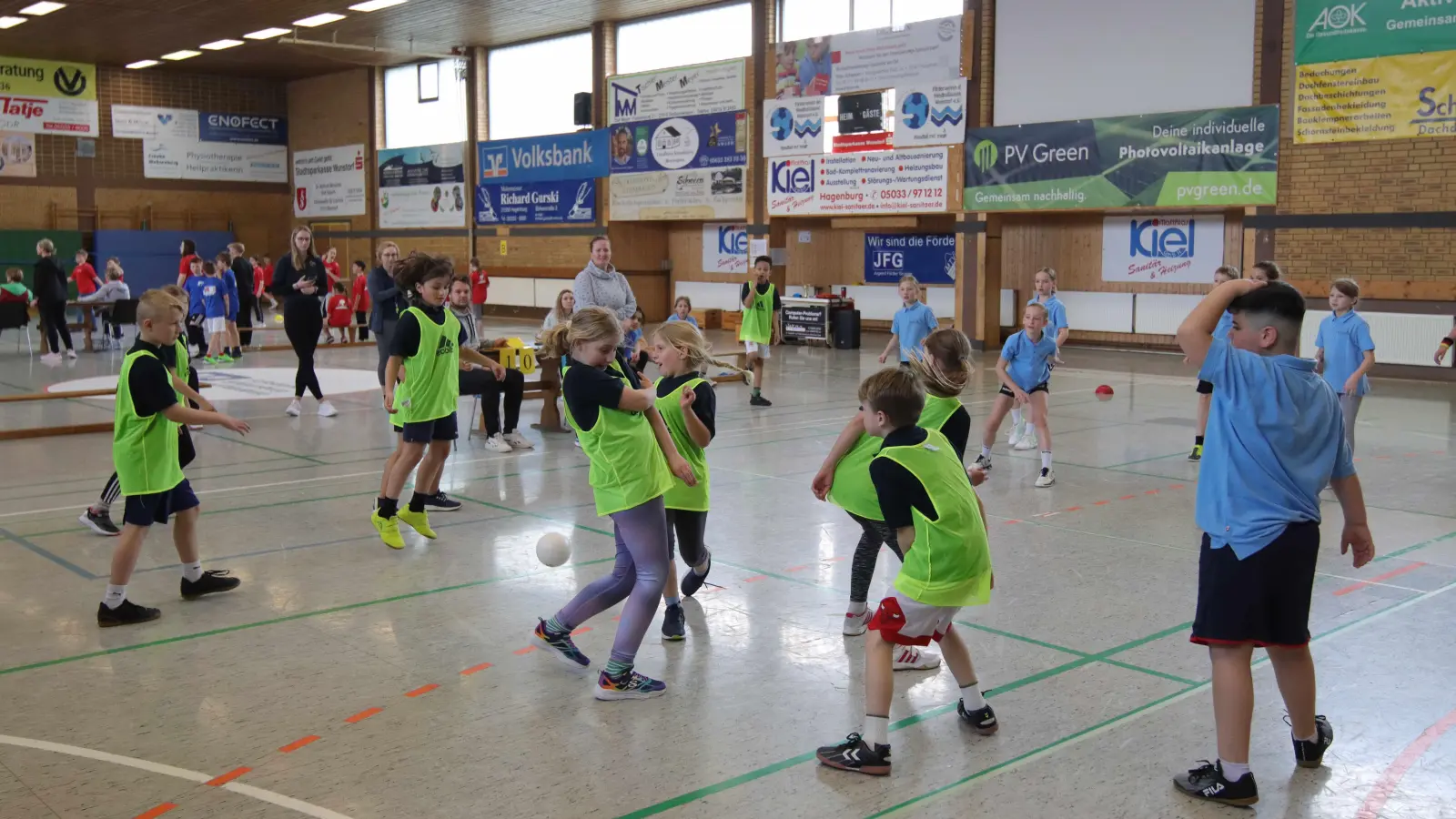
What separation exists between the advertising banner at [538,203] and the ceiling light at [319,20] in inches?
249

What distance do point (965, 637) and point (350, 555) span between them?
3749 millimetres

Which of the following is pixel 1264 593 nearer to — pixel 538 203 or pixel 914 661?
pixel 914 661

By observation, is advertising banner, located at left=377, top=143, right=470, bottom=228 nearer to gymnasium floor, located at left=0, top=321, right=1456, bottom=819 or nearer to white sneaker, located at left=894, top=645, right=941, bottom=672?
gymnasium floor, located at left=0, top=321, right=1456, bottom=819

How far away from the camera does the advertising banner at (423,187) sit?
113 feet

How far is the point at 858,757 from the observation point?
4.12 metres

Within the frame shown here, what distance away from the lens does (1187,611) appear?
6129mm

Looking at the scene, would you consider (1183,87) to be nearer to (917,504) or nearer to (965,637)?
(965,637)

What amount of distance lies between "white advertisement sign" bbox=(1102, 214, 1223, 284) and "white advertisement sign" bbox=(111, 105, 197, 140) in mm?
28104

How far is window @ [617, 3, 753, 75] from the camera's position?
2700cm

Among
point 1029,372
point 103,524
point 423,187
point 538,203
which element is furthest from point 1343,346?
point 423,187

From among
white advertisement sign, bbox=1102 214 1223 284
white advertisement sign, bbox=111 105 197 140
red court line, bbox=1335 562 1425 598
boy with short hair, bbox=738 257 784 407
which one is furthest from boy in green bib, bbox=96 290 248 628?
white advertisement sign, bbox=111 105 197 140

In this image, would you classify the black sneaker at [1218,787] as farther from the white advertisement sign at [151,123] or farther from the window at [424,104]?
the white advertisement sign at [151,123]

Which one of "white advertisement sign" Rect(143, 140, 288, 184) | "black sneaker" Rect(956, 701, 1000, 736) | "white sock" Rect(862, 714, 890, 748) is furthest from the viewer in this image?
"white advertisement sign" Rect(143, 140, 288, 184)

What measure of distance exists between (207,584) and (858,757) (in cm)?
388
